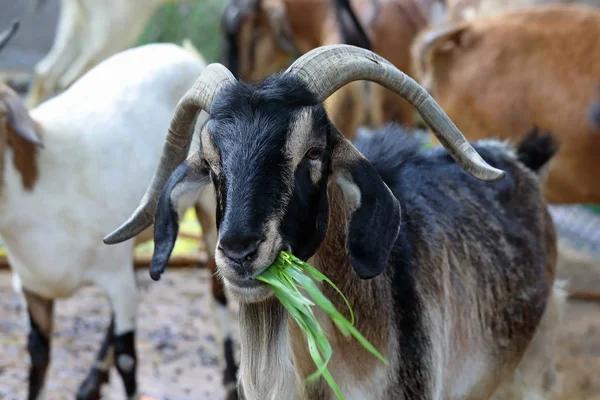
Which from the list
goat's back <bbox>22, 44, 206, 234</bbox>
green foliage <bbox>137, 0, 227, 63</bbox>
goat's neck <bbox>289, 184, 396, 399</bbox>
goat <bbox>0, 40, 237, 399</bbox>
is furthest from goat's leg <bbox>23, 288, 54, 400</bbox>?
green foliage <bbox>137, 0, 227, 63</bbox>

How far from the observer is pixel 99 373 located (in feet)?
Answer: 15.6

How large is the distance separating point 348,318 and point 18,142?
212 cm

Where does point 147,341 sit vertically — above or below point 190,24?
above

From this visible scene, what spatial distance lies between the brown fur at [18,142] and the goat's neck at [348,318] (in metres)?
1.92

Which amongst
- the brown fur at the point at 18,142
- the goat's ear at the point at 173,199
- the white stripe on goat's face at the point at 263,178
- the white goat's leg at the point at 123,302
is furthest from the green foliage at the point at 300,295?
the brown fur at the point at 18,142

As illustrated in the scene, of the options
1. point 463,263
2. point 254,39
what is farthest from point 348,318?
point 254,39

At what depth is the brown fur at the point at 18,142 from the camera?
164 inches

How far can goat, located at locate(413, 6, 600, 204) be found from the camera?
20.7ft

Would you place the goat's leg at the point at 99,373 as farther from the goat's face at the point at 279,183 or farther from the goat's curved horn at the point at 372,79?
the goat's curved horn at the point at 372,79

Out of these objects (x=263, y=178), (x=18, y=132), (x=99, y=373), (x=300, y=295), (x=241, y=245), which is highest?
(x=263, y=178)

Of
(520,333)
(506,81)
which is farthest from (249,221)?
(506,81)

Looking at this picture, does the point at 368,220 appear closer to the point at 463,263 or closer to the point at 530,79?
the point at 463,263

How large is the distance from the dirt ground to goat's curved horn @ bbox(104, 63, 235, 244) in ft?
7.10

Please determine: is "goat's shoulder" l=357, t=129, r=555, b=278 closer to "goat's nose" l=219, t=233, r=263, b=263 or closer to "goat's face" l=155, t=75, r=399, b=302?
"goat's face" l=155, t=75, r=399, b=302
